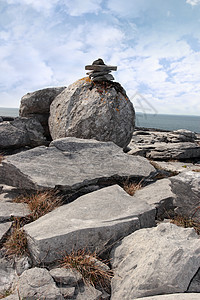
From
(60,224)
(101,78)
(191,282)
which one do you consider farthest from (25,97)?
(191,282)

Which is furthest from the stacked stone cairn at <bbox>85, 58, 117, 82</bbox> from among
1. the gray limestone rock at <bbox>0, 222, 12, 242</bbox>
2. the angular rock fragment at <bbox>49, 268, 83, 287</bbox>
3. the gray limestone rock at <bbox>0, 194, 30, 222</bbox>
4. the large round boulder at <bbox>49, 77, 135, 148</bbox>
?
the angular rock fragment at <bbox>49, 268, 83, 287</bbox>

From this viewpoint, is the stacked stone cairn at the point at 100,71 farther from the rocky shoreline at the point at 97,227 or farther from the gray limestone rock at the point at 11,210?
the gray limestone rock at the point at 11,210

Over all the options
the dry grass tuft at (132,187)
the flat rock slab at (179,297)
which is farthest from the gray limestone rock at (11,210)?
the flat rock slab at (179,297)

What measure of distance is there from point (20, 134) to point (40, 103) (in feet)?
7.82

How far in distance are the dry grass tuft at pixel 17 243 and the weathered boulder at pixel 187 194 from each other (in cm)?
303

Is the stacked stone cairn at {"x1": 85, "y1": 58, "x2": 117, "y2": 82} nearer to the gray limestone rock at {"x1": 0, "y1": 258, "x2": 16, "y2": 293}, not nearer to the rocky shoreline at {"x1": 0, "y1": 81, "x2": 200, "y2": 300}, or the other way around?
the rocky shoreline at {"x1": 0, "y1": 81, "x2": 200, "y2": 300}

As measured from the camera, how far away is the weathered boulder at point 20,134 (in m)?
9.01

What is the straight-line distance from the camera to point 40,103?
11.1m

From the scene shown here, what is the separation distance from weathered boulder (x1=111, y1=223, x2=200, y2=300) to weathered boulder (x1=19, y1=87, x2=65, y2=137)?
8619 millimetres

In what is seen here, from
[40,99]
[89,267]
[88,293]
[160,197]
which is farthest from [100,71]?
[88,293]

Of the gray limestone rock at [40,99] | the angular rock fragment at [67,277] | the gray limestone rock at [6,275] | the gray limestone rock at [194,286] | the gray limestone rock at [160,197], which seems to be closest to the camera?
the gray limestone rock at [194,286]

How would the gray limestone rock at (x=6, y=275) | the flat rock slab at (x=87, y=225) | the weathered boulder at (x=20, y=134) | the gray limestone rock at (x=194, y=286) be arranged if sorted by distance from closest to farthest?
1. the gray limestone rock at (x=194, y=286)
2. the gray limestone rock at (x=6, y=275)
3. the flat rock slab at (x=87, y=225)
4. the weathered boulder at (x=20, y=134)

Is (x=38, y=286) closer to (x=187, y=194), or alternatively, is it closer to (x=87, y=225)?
(x=87, y=225)

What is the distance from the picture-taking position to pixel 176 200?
16.5 feet
